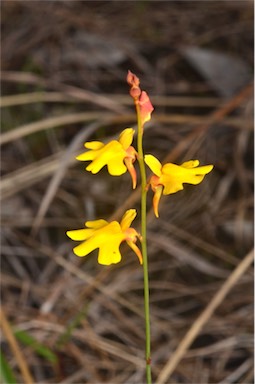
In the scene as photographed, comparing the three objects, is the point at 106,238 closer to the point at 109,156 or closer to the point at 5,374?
the point at 109,156

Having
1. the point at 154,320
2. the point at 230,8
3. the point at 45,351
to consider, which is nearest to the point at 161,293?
the point at 154,320

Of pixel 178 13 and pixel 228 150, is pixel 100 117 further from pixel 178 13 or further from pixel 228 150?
pixel 178 13

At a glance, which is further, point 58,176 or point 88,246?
point 58,176

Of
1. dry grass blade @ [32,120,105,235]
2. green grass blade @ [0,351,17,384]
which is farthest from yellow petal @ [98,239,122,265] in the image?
dry grass blade @ [32,120,105,235]

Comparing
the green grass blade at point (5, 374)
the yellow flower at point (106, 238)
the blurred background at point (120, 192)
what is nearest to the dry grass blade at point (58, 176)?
the blurred background at point (120, 192)

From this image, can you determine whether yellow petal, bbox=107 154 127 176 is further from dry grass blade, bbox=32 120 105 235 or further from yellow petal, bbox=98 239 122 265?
dry grass blade, bbox=32 120 105 235

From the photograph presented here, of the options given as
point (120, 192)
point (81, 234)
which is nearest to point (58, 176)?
point (120, 192)

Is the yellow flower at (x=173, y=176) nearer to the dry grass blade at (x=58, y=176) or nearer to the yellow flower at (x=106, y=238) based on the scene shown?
the yellow flower at (x=106, y=238)
